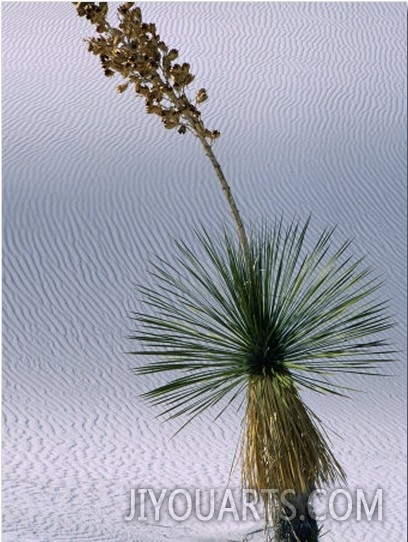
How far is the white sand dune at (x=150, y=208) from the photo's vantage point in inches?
477

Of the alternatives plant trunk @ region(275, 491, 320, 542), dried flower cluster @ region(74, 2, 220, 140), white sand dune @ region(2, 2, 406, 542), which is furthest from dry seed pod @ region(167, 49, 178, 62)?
white sand dune @ region(2, 2, 406, 542)

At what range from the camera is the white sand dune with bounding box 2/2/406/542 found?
1212cm

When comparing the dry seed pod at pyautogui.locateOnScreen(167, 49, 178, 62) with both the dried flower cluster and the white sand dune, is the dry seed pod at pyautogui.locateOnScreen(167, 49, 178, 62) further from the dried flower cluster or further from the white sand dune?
the white sand dune

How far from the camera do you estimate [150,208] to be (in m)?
21.1

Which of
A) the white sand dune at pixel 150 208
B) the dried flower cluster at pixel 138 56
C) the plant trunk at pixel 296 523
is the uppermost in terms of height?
the white sand dune at pixel 150 208

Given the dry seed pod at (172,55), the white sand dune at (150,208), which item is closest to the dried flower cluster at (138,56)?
the dry seed pod at (172,55)

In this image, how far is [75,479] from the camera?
37.8 ft

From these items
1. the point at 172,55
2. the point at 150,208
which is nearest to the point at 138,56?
the point at 172,55

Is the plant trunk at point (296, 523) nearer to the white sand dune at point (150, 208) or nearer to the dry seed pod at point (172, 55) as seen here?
the dry seed pod at point (172, 55)

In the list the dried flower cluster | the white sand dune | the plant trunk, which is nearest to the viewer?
the dried flower cluster

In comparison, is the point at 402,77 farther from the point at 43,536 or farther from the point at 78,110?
the point at 43,536

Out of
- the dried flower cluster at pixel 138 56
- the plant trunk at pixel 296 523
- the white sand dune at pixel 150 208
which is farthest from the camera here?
the white sand dune at pixel 150 208

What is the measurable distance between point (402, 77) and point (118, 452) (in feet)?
56.1

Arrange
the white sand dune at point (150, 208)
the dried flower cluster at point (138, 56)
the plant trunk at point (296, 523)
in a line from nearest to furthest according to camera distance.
A: the dried flower cluster at point (138, 56) < the plant trunk at point (296, 523) < the white sand dune at point (150, 208)
